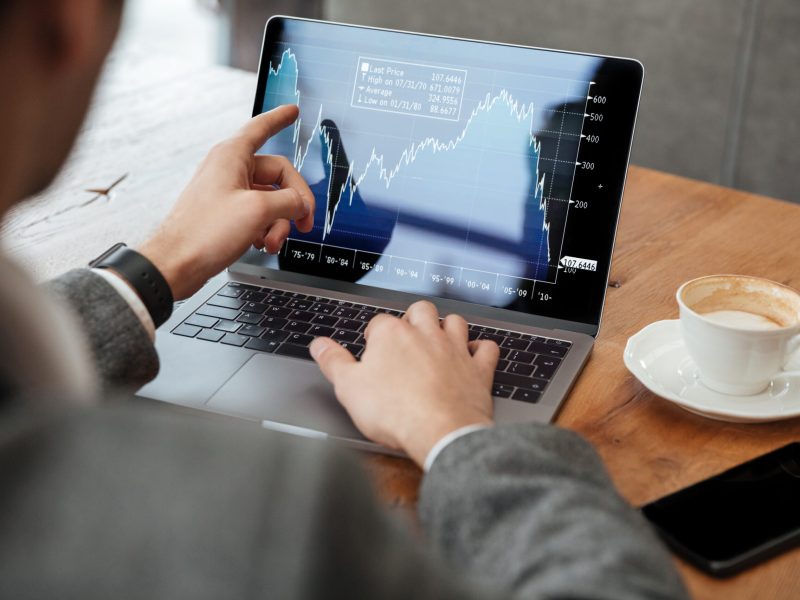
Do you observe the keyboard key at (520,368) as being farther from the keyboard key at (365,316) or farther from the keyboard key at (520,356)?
the keyboard key at (365,316)

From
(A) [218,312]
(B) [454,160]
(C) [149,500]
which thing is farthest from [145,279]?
(C) [149,500]

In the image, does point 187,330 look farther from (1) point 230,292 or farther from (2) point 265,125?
(2) point 265,125

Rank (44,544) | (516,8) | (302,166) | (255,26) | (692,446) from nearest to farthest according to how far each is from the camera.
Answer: (44,544), (692,446), (302,166), (516,8), (255,26)

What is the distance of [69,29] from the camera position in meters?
0.39

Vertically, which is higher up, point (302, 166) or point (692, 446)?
point (302, 166)

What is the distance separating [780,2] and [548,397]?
2.11 metres

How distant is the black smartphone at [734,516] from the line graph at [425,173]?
32cm

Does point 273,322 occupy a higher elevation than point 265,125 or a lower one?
lower

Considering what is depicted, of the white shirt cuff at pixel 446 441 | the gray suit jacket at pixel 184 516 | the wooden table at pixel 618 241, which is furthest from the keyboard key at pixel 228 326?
the gray suit jacket at pixel 184 516

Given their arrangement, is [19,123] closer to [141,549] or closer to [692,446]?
[141,549]

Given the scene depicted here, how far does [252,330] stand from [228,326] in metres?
0.03

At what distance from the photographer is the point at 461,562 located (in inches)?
23.0

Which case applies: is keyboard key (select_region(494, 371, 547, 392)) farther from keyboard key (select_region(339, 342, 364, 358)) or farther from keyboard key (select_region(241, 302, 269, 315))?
keyboard key (select_region(241, 302, 269, 315))

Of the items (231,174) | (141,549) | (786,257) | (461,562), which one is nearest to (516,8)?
(786,257)
